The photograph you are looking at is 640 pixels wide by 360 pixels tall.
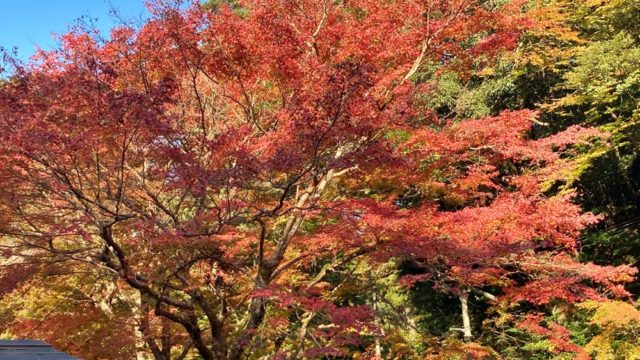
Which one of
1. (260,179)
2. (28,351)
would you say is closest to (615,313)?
(260,179)

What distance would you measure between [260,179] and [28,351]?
9.06 ft

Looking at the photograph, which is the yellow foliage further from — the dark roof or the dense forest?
the dark roof

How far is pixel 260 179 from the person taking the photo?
5.51 m

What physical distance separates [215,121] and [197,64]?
2.05m

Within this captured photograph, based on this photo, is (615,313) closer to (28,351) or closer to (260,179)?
(260,179)

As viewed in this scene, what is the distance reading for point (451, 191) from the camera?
10.1 meters

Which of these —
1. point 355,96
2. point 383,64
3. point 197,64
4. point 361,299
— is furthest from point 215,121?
point 361,299

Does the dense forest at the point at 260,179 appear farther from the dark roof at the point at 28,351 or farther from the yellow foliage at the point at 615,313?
the dark roof at the point at 28,351

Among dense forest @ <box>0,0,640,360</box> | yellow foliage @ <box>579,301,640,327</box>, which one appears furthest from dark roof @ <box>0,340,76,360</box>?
yellow foliage @ <box>579,301,640,327</box>

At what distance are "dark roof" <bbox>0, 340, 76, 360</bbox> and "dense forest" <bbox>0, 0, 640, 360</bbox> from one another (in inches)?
53.7

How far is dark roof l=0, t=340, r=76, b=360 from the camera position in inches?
128

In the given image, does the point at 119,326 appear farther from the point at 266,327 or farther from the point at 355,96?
the point at 355,96

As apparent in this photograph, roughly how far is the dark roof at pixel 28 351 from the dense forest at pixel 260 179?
4.47 feet

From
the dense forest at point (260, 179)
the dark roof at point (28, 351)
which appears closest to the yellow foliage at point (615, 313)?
the dense forest at point (260, 179)
